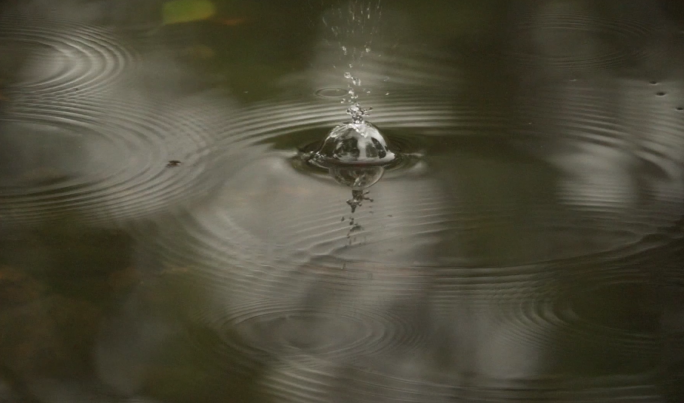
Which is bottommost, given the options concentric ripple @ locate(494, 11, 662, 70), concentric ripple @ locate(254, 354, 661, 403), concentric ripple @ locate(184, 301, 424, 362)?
concentric ripple @ locate(254, 354, 661, 403)

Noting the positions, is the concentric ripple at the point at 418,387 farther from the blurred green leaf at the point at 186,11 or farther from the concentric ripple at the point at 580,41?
the blurred green leaf at the point at 186,11

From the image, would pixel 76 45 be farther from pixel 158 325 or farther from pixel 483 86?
pixel 158 325

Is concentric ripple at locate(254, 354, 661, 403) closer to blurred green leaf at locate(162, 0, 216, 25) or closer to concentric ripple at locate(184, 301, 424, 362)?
concentric ripple at locate(184, 301, 424, 362)

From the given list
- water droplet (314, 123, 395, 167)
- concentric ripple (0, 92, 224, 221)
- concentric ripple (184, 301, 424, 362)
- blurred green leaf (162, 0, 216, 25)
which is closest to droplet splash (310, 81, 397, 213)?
water droplet (314, 123, 395, 167)

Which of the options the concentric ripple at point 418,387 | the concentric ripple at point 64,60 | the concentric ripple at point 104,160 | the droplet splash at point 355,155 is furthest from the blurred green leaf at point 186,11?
the concentric ripple at point 418,387

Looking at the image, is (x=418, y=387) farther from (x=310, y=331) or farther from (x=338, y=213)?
(x=338, y=213)

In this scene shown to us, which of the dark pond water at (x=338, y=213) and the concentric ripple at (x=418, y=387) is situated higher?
the dark pond water at (x=338, y=213)
